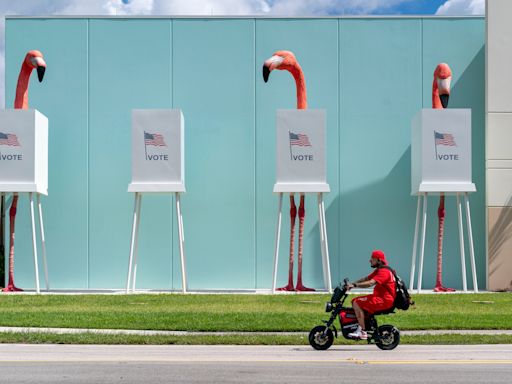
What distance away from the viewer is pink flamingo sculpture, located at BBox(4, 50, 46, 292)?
26469 mm

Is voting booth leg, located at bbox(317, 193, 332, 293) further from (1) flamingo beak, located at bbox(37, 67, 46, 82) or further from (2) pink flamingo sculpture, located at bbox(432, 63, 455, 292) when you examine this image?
(1) flamingo beak, located at bbox(37, 67, 46, 82)

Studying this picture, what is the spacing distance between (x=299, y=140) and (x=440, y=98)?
4.18m

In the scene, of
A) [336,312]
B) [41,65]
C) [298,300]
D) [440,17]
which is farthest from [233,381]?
[440,17]

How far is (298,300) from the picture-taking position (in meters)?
22.4

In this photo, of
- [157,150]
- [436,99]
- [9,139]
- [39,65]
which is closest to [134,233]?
[157,150]

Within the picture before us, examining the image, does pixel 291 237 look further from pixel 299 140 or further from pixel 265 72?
pixel 265 72

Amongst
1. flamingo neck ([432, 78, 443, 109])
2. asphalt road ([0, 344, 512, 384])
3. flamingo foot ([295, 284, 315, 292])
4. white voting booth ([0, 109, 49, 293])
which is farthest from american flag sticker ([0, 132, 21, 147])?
asphalt road ([0, 344, 512, 384])

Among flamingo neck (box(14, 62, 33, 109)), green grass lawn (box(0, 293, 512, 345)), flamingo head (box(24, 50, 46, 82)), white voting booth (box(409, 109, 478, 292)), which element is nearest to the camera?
green grass lawn (box(0, 293, 512, 345))

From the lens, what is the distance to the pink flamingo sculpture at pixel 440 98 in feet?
86.0

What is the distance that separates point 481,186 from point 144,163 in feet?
32.7

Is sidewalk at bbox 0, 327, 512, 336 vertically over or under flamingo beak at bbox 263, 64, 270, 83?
under

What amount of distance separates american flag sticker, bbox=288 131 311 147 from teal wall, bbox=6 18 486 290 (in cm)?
267

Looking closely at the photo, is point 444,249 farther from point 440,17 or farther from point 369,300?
point 369,300

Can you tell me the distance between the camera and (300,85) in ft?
87.9
